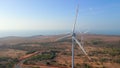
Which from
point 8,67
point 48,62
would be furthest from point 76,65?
point 8,67

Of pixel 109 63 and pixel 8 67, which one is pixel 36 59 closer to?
pixel 8 67

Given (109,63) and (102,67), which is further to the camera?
(109,63)

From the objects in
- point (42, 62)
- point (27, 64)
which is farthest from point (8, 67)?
point (42, 62)

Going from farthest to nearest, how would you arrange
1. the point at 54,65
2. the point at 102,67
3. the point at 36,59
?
the point at 36,59
the point at 54,65
the point at 102,67

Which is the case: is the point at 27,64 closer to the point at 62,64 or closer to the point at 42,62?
the point at 42,62

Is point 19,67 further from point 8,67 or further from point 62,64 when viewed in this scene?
point 62,64

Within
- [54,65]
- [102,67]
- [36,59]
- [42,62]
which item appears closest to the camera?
[102,67]

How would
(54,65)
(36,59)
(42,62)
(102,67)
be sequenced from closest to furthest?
(102,67)
(54,65)
(42,62)
(36,59)

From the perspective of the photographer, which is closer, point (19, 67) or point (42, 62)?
point (19, 67)
